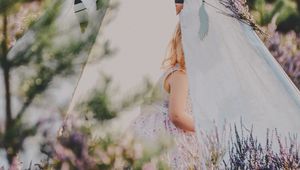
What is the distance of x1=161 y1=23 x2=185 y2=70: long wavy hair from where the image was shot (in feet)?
8.81

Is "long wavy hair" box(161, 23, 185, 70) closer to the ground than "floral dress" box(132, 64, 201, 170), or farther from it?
farther from it

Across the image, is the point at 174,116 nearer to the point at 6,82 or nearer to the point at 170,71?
the point at 170,71

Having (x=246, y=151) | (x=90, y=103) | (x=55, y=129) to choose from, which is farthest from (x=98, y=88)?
(x=246, y=151)

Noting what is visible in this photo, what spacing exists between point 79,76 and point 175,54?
41 cm

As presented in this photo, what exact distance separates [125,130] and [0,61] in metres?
0.59

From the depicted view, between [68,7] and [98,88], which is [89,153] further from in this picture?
[68,7]

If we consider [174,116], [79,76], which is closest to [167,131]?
[174,116]

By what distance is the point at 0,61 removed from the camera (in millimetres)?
2691

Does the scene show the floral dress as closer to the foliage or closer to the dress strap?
the dress strap

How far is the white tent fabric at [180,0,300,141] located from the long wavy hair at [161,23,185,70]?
0.07 m

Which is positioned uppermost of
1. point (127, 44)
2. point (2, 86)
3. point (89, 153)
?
point (127, 44)

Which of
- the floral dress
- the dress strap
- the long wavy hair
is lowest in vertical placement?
the floral dress

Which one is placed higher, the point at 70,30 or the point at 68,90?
the point at 70,30

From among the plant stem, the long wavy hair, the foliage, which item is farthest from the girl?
the plant stem
